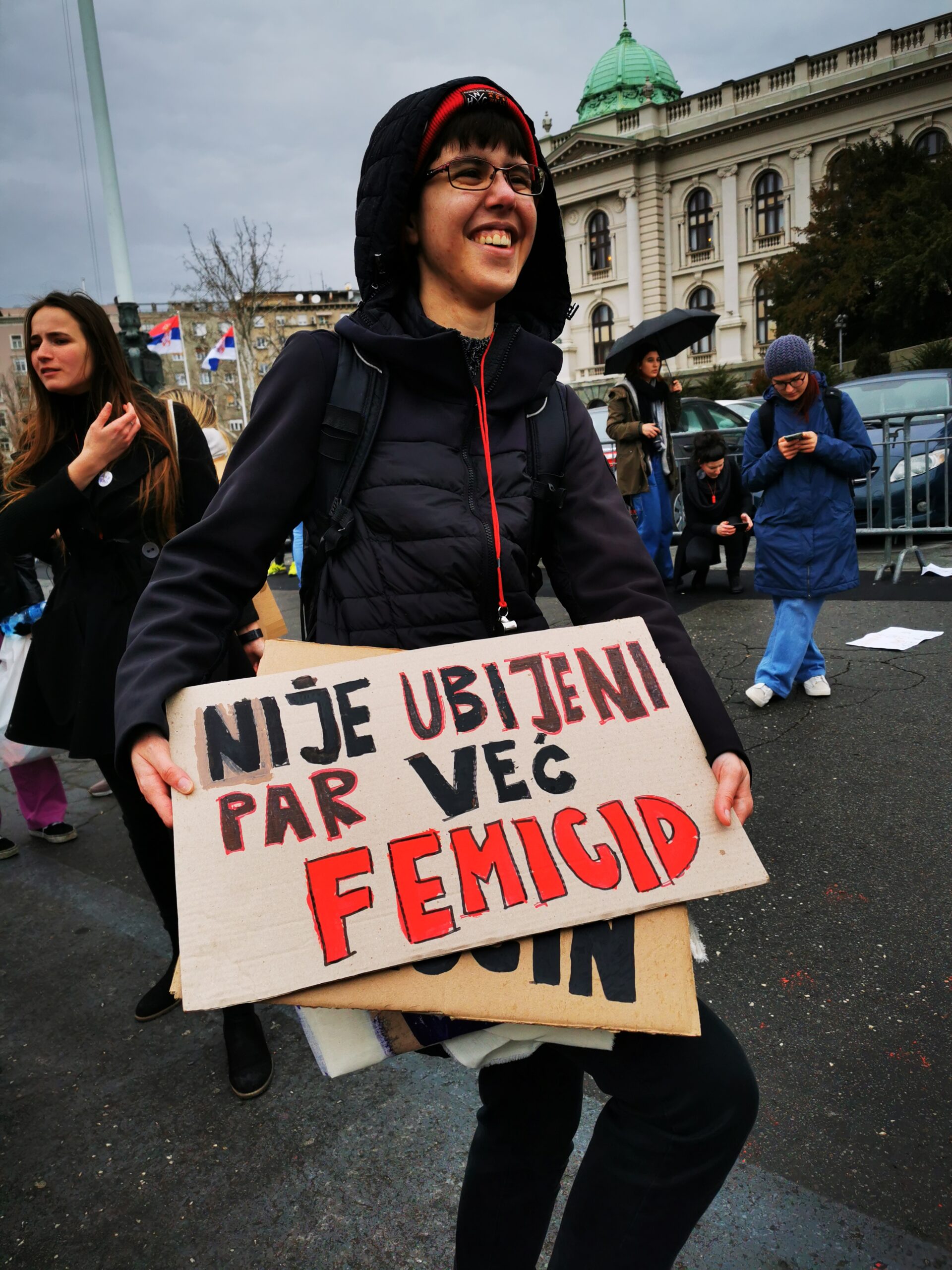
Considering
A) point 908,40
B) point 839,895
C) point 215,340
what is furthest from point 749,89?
point 839,895

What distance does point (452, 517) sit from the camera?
1375mm

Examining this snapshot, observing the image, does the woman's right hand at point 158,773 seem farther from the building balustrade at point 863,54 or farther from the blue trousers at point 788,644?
the building balustrade at point 863,54

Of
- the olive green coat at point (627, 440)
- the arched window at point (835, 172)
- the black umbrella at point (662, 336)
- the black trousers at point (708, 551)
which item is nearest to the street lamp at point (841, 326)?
the arched window at point (835, 172)

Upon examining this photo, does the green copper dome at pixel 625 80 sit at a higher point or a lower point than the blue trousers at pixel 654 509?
higher

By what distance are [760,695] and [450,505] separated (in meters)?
3.76

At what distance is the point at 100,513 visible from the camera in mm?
2457

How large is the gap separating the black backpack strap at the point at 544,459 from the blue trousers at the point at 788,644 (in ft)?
11.6

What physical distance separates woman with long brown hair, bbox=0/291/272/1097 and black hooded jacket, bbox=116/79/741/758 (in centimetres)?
103

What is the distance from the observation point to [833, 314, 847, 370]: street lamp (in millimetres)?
29859

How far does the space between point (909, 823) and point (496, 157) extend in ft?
9.69

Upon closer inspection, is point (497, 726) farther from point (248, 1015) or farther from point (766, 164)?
point (766, 164)

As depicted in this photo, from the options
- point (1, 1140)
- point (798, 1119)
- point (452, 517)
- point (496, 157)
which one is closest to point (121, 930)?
point (1, 1140)

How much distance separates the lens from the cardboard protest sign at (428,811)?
1.08m

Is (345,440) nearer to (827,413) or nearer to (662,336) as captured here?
(827,413)
